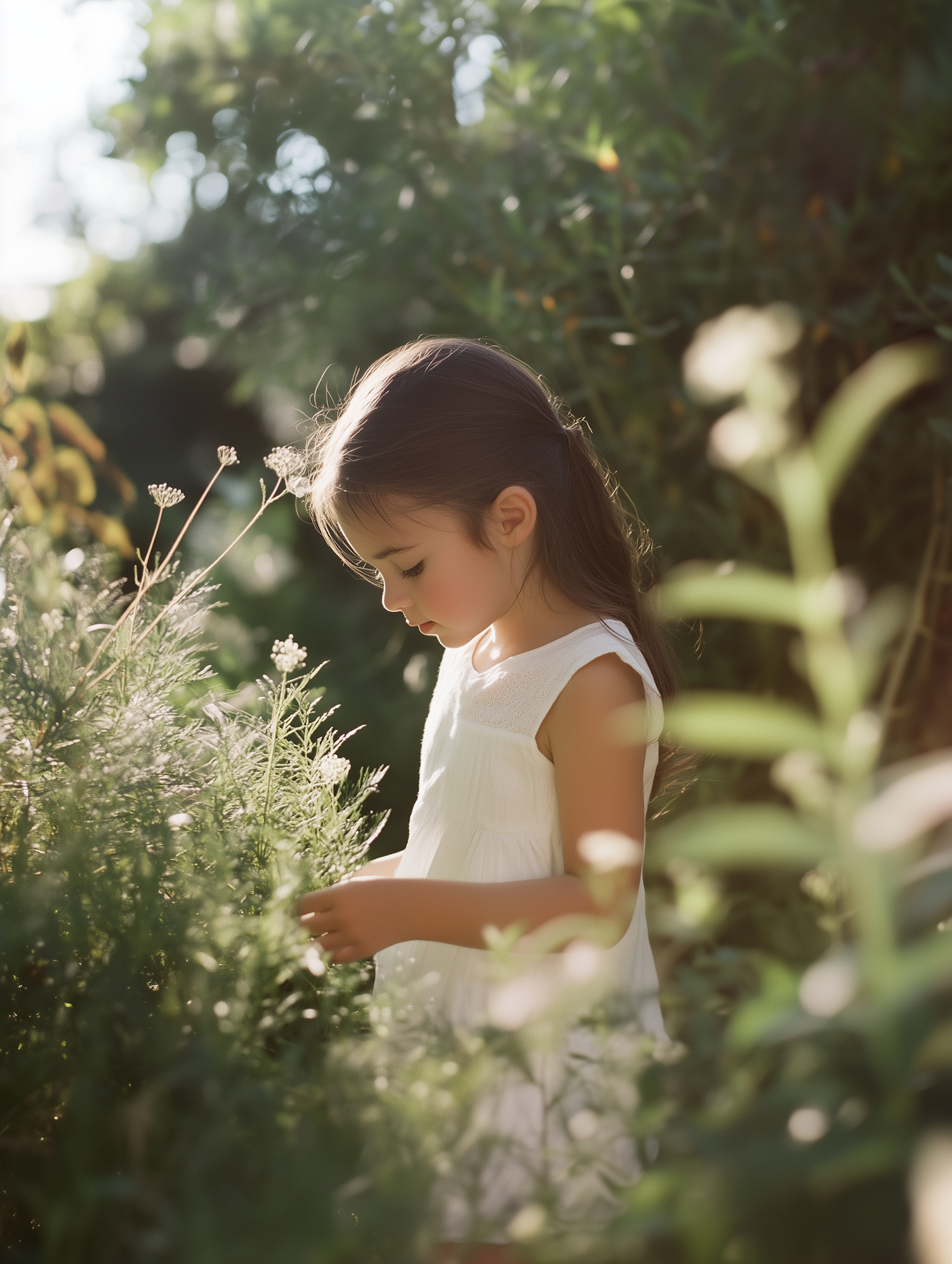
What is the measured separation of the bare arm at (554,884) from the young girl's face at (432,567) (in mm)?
208

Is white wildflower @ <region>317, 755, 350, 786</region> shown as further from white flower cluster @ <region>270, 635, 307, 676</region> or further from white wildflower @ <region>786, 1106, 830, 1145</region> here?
white wildflower @ <region>786, 1106, 830, 1145</region>

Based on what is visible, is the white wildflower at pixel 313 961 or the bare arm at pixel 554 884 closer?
the white wildflower at pixel 313 961

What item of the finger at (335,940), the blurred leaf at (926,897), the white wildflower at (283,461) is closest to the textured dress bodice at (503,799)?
the finger at (335,940)

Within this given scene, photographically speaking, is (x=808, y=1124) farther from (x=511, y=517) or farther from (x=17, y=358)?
(x=17, y=358)

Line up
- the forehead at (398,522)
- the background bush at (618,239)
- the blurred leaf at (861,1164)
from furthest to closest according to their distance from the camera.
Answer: the background bush at (618,239) → the forehead at (398,522) → the blurred leaf at (861,1164)

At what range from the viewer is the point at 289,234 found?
8.16ft

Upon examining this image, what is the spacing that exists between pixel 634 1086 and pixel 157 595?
802 millimetres

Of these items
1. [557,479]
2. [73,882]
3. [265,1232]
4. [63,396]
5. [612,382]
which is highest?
[265,1232]

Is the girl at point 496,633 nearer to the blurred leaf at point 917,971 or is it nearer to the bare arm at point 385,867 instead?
the bare arm at point 385,867

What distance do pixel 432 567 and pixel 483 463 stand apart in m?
0.21

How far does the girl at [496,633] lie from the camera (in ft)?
3.85

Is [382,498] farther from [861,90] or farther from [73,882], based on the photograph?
[861,90]

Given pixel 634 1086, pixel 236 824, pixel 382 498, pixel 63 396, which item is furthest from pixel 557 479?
pixel 63 396

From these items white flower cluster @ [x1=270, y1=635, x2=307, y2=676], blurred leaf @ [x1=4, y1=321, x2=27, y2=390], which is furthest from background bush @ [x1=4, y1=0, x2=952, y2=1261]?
white flower cluster @ [x1=270, y1=635, x2=307, y2=676]
